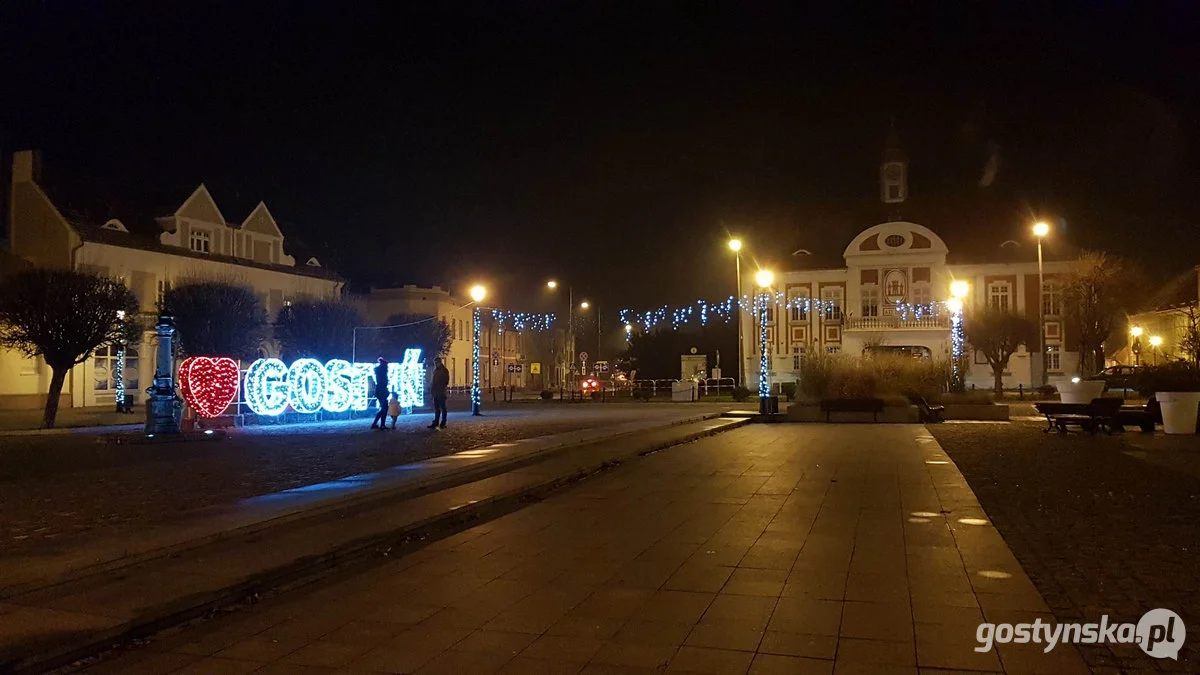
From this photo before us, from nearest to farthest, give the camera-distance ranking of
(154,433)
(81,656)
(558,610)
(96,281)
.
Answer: (81,656) → (558,610) → (154,433) → (96,281)

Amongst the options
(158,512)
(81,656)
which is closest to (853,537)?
(81,656)

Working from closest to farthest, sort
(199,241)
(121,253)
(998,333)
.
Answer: (121,253)
(199,241)
(998,333)

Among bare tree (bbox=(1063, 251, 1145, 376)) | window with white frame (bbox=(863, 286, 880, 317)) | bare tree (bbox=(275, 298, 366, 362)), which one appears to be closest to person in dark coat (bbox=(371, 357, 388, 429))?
bare tree (bbox=(275, 298, 366, 362))

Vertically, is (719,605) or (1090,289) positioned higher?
(1090,289)

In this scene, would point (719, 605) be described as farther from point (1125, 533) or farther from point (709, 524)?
point (1125, 533)

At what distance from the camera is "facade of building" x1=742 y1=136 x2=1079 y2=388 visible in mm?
57500

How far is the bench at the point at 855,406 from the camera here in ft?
91.8

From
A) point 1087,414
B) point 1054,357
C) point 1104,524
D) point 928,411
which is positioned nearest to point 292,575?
point 1104,524

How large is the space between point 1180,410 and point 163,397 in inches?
932

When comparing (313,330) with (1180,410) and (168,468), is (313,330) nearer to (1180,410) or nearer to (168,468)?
(168,468)

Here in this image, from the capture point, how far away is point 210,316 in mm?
40906

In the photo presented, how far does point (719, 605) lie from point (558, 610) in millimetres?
1165

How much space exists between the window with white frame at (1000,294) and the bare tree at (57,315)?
50616mm

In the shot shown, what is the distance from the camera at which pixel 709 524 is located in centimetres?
976
